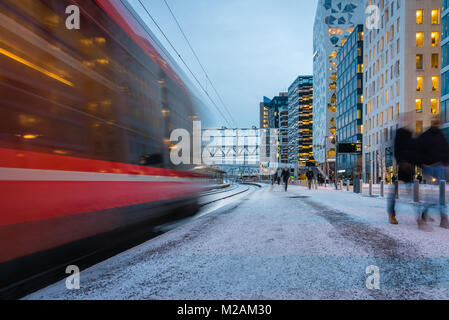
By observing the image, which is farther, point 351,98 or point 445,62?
point 351,98

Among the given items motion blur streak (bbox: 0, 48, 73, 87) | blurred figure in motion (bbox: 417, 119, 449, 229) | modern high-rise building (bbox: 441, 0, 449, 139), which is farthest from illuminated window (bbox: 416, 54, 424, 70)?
motion blur streak (bbox: 0, 48, 73, 87)

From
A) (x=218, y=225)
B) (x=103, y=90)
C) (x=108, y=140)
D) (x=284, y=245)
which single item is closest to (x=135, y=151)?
(x=108, y=140)

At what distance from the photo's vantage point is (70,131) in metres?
3.95

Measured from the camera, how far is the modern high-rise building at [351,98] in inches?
2229

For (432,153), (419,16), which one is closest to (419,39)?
(419,16)

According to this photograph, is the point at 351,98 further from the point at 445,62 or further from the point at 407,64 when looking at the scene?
the point at 445,62

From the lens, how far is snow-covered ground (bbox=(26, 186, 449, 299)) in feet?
7.32

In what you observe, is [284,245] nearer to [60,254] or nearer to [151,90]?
[60,254]

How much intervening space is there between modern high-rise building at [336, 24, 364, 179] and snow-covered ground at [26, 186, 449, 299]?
52.1 meters

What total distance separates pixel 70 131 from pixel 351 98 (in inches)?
2479

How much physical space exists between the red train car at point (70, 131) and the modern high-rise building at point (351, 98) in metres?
52.0

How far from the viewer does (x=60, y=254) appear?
3.97 metres

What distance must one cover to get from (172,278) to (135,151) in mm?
3457

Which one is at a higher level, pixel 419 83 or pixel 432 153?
pixel 419 83
